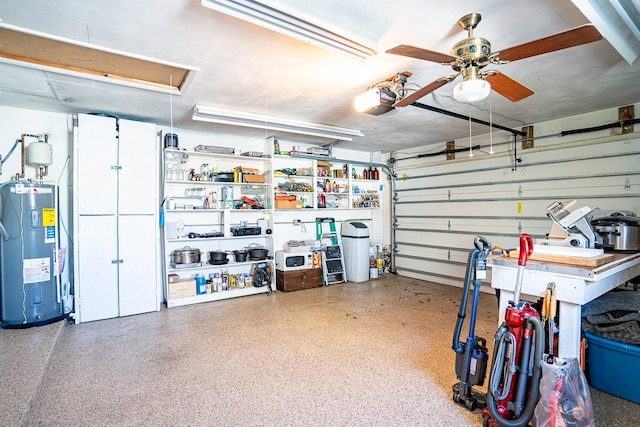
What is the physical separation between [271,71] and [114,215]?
2.79 metres

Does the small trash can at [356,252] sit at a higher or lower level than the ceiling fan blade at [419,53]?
lower

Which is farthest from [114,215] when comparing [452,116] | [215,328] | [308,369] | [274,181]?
[452,116]

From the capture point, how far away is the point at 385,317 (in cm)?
399

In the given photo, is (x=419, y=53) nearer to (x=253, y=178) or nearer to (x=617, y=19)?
(x=617, y=19)

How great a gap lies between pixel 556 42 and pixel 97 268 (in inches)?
194

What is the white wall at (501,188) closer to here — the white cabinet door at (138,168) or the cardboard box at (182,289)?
the cardboard box at (182,289)

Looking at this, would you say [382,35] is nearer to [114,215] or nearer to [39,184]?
[114,215]

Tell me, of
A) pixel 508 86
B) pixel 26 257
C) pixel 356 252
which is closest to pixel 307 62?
pixel 508 86

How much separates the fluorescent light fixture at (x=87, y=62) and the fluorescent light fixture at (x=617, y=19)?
2.97 metres

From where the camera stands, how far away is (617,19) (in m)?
2.16

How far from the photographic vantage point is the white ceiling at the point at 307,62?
81.0 inches

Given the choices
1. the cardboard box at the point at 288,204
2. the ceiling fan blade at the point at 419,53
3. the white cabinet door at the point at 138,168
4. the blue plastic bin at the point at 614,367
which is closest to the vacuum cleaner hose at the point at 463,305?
the blue plastic bin at the point at 614,367

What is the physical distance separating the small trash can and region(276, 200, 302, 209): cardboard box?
3.64 ft

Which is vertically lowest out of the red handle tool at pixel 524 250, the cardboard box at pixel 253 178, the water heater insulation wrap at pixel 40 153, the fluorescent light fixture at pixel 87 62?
the red handle tool at pixel 524 250
